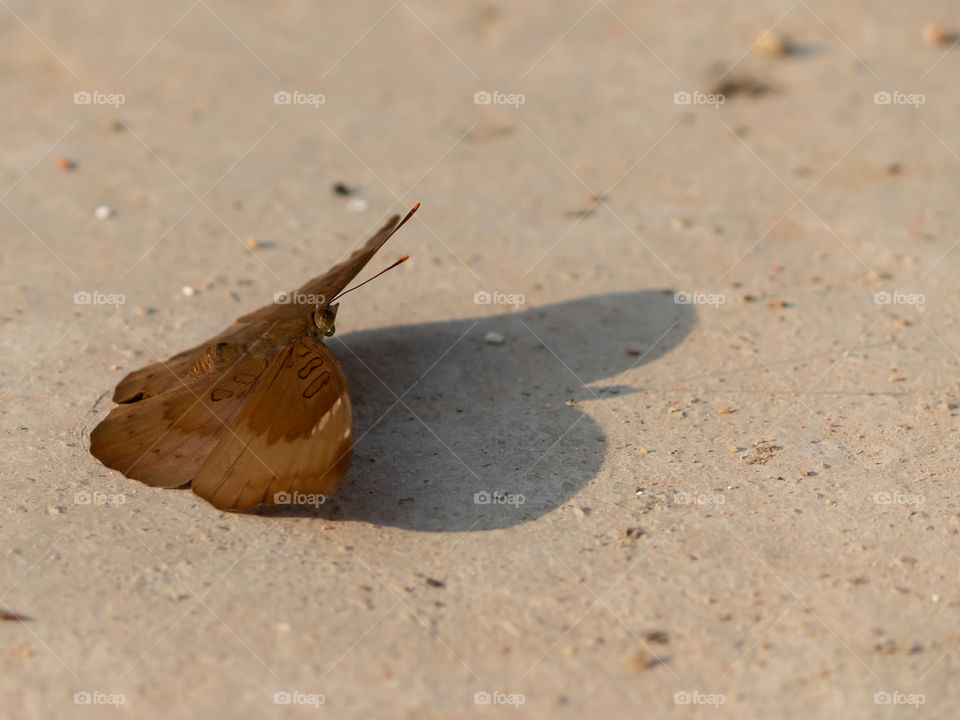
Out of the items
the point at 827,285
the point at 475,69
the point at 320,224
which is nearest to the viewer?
the point at 827,285

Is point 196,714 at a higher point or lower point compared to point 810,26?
lower

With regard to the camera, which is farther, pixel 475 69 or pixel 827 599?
pixel 475 69

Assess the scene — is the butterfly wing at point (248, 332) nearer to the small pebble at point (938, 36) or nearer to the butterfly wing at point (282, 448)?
the butterfly wing at point (282, 448)

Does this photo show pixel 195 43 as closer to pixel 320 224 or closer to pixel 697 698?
pixel 320 224

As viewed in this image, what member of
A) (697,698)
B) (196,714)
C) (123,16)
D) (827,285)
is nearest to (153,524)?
(196,714)

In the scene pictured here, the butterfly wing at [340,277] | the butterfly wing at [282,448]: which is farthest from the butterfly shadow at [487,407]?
the butterfly wing at [340,277]

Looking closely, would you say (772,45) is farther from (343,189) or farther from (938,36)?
(343,189)

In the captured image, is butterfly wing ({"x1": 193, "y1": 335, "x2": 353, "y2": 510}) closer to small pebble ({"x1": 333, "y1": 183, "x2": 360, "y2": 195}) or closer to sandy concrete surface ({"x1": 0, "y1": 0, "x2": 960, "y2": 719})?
sandy concrete surface ({"x1": 0, "y1": 0, "x2": 960, "y2": 719})

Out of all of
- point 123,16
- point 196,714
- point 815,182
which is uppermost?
point 123,16
